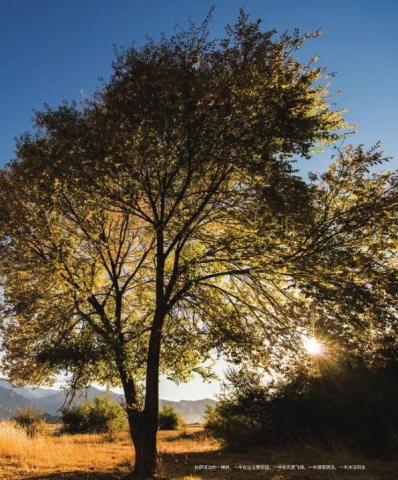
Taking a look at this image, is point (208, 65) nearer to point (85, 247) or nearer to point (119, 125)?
point (119, 125)

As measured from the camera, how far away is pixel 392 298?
1048 centimetres

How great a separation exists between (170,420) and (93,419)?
509 centimetres

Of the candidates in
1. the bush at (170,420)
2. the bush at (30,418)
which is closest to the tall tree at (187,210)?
the bush at (30,418)

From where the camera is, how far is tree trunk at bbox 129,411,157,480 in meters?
11.6

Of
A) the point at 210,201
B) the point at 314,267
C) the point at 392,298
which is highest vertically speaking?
the point at 210,201

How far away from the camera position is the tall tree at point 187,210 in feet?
33.4

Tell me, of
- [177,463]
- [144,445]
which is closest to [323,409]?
[177,463]

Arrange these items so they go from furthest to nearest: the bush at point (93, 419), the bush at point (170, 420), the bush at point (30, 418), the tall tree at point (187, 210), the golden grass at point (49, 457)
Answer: the bush at point (170, 420) → the bush at point (93, 419) → the bush at point (30, 418) → the golden grass at point (49, 457) → the tall tree at point (187, 210)

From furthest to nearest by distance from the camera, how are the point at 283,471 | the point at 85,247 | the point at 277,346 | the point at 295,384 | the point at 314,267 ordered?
the point at 295,384 < the point at 85,247 < the point at 277,346 < the point at 283,471 < the point at 314,267

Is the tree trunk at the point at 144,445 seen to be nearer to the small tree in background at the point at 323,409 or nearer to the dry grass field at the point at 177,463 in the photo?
the dry grass field at the point at 177,463

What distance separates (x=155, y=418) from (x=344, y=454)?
661 centimetres

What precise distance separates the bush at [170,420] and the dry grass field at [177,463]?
8533 millimetres

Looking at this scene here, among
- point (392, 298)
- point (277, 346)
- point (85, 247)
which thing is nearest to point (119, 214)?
point (85, 247)

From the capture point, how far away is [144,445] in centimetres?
1185
